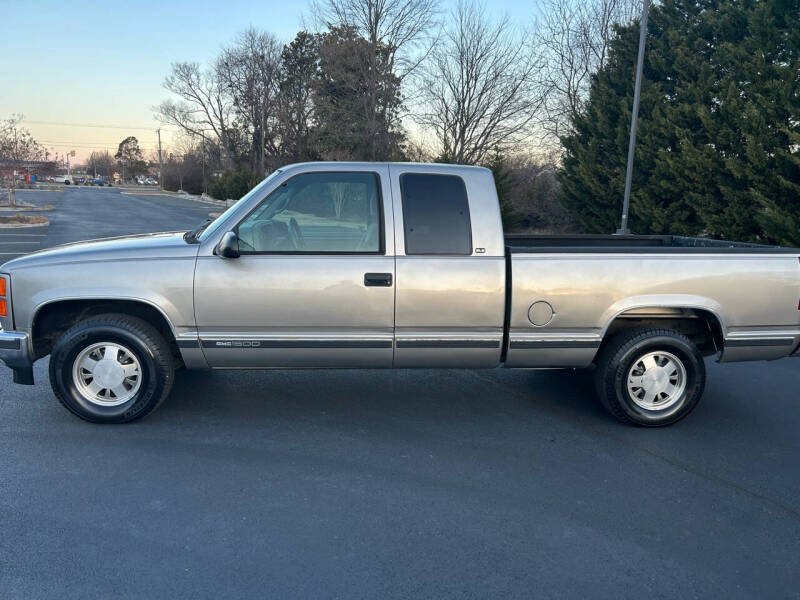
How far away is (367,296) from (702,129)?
15.0 meters

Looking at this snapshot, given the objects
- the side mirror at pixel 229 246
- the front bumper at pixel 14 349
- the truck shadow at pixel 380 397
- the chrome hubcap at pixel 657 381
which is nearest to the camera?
the side mirror at pixel 229 246

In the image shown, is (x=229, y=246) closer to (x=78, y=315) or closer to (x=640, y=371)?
(x=78, y=315)

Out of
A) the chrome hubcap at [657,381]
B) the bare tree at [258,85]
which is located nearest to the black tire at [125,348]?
the chrome hubcap at [657,381]

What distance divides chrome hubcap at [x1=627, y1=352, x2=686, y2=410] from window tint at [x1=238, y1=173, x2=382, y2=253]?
227 centimetres

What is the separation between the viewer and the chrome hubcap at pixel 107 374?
16.0 ft

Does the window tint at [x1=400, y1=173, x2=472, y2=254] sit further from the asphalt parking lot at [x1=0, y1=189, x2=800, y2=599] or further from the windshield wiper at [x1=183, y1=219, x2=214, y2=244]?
the windshield wiper at [x1=183, y1=219, x2=214, y2=244]

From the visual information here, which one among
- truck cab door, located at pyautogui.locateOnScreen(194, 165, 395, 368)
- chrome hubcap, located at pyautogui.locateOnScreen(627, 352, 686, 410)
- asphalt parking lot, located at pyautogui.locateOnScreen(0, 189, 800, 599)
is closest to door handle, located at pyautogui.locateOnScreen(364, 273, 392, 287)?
truck cab door, located at pyautogui.locateOnScreen(194, 165, 395, 368)

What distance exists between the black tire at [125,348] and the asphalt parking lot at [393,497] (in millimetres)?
161

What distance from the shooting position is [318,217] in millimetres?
4930

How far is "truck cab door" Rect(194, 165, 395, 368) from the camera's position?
473 centimetres

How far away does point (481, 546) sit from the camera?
3377mm

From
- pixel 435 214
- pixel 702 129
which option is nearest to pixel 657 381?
pixel 435 214

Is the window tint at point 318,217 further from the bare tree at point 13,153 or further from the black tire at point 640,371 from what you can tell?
the bare tree at point 13,153

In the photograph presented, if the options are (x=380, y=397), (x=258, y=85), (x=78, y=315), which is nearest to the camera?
(x=78, y=315)
